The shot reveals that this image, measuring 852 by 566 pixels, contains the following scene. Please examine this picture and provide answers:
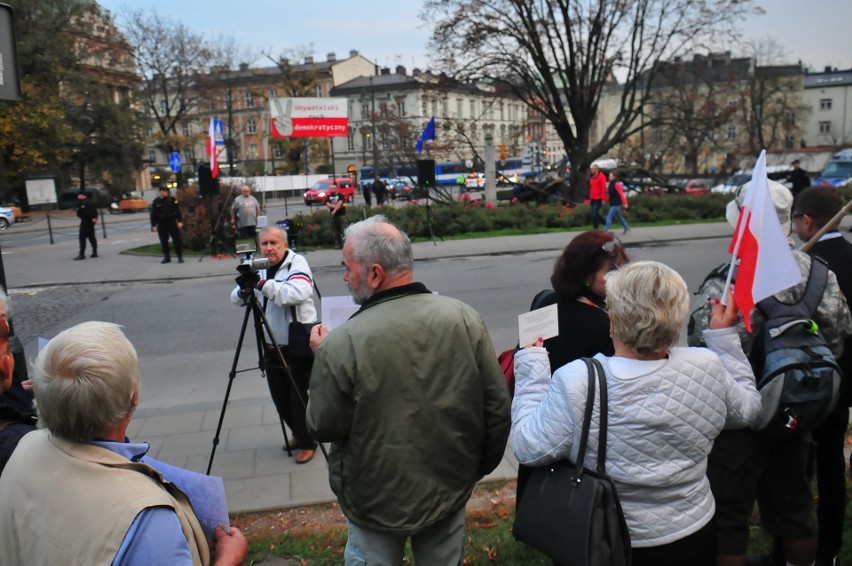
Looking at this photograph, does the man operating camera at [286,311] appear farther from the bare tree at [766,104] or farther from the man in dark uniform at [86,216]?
the bare tree at [766,104]

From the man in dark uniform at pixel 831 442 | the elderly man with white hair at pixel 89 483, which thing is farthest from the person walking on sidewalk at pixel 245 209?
the elderly man with white hair at pixel 89 483

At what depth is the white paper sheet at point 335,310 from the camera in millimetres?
3463

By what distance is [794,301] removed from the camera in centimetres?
293

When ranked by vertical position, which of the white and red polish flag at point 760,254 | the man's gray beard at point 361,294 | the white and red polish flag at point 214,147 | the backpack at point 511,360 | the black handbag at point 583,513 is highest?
the white and red polish flag at point 214,147

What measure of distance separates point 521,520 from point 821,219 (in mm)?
2310

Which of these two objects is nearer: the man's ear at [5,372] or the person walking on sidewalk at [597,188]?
the man's ear at [5,372]

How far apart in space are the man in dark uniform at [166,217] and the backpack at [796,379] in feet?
52.9

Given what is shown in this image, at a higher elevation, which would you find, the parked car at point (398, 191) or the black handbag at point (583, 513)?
the parked car at point (398, 191)

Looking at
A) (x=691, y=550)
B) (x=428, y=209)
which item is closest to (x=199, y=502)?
(x=691, y=550)

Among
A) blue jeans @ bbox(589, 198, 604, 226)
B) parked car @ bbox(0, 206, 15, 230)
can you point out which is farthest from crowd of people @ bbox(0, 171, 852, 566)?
Answer: parked car @ bbox(0, 206, 15, 230)

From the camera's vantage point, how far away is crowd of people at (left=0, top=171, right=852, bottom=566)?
6.04 feet

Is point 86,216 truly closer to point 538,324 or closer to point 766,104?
point 538,324

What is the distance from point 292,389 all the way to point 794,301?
11.6ft

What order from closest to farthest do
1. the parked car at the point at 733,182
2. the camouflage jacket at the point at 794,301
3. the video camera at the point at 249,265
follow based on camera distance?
the camouflage jacket at the point at 794,301 < the video camera at the point at 249,265 < the parked car at the point at 733,182
